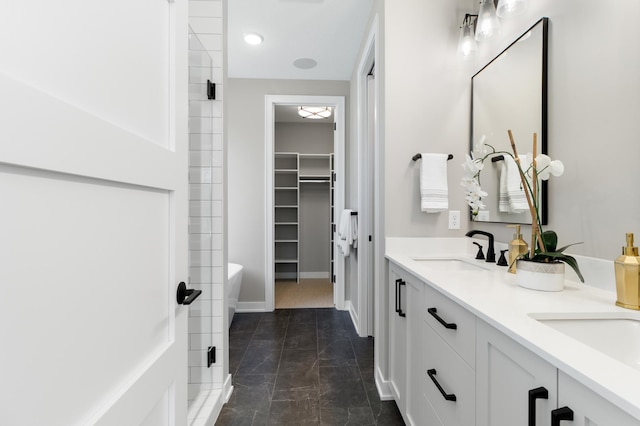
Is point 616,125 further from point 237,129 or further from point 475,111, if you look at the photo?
point 237,129

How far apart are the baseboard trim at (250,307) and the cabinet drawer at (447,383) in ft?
7.29

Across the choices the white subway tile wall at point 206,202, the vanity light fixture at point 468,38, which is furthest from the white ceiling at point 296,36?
the vanity light fixture at point 468,38

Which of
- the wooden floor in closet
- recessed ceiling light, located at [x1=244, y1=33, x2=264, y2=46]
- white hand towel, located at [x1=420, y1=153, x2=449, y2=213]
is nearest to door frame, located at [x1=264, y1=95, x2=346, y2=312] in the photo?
the wooden floor in closet

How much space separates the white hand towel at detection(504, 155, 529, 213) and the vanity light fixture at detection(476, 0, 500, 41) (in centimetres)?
65

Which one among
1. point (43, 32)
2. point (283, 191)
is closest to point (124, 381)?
point (43, 32)

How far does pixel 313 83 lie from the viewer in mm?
3066

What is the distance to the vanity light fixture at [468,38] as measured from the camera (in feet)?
5.21

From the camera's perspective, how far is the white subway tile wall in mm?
1603

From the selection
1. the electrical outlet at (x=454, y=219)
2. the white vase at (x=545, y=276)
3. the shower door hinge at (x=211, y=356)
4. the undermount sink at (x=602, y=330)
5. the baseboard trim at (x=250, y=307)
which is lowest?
the baseboard trim at (x=250, y=307)

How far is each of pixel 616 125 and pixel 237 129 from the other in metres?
2.93

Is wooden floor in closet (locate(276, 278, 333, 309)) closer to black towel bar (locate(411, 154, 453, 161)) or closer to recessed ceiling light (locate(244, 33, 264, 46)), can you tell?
black towel bar (locate(411, 154, 453, 161))

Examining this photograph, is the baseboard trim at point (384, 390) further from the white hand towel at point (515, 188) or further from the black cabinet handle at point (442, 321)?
the white hand towel at point (515, 188)

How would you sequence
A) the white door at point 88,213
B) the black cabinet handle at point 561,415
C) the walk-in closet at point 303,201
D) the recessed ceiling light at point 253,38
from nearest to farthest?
1. the white door at point 88,213
2. the black cabinet handle at point 561,415
3. the recessed ceiling light at point 253,38
4. the walk-in closet at point 303,201

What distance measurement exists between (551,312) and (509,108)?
112 centimetres
